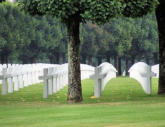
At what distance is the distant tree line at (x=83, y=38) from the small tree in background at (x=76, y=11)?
49.5m

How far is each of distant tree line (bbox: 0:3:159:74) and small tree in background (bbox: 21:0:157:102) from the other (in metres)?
49.5

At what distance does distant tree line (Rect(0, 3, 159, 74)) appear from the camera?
74250mm

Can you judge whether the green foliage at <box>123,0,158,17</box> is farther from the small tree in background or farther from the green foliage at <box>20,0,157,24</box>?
the green foliage at <box>20,0,157,24</box>

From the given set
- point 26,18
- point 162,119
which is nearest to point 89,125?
point 162,119

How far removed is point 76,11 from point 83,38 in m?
60.5

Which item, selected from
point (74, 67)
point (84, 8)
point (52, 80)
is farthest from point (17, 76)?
point (84, 8)

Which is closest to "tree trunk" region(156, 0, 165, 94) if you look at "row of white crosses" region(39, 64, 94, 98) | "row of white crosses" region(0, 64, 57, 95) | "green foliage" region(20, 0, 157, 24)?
"row of white crosses" region(39, 64, 94, 98)

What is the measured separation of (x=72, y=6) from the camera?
789 inches

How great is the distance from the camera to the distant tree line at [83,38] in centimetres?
7425

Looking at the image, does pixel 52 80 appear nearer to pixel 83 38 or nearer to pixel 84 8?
pixel 84 8

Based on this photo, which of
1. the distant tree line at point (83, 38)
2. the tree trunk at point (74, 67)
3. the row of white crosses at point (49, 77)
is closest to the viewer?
the tree trunk at point (74, 67)

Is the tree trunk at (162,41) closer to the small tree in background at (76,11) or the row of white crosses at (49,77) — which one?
the row of white crosses at (49,77)

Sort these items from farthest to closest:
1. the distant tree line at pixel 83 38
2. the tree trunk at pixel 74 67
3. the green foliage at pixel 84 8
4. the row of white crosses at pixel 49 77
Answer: the distant tree line at pixel 83 38 → the row of white crosses at pixel 49 77 → the tree trunk at pixel 74 67 → the green foliage at pixel 84 8

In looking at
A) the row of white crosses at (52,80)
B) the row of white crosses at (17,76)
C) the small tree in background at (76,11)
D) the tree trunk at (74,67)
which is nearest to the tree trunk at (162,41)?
the small tree in background at (76,11)
